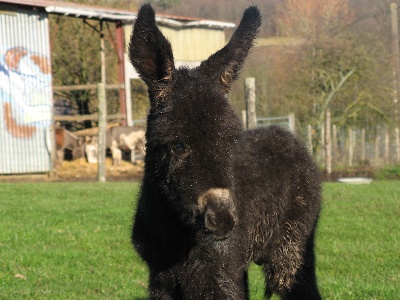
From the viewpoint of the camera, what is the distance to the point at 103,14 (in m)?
27.2

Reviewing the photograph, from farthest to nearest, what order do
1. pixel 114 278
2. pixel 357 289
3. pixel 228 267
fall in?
1. pixel 114 278
2. pixel 357 289
3. pixel 228 267

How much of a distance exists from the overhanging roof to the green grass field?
9790mm

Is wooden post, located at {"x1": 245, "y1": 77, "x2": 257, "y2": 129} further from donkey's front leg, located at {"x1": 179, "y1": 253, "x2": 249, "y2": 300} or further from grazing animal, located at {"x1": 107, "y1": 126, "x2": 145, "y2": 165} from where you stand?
donkey's front leg, located at {"x1": 179, "y1": 253, "x2": 249, "y2": 300}

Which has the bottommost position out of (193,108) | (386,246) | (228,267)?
(386,246)

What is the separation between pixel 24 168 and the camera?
25.1 m

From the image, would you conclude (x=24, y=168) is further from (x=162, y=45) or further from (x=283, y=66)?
(x=162, y=45)

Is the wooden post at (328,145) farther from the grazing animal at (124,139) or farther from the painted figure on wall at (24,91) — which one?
the painted figure on wall at (24,91)

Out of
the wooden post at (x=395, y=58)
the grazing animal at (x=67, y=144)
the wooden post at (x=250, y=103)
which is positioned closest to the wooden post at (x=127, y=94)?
the grazing animal at (x=67, y=144)

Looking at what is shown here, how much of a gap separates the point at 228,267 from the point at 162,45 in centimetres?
161

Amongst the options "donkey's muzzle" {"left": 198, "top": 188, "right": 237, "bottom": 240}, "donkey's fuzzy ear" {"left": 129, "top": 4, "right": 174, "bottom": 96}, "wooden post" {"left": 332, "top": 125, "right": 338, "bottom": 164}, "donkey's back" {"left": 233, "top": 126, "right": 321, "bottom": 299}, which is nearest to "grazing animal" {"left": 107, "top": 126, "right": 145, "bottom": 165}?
"wooden post" {"left": 332, "top": 125, "right": 338, "bottom": 164}

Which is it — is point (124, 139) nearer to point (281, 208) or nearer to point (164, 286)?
point (281, 208)

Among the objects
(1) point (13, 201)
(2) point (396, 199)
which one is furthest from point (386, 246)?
Answer: (1) point (13, 201)

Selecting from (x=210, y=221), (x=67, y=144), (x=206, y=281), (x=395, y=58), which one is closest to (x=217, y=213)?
(x=210, y=221)

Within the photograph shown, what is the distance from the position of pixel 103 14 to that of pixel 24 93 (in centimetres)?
459
